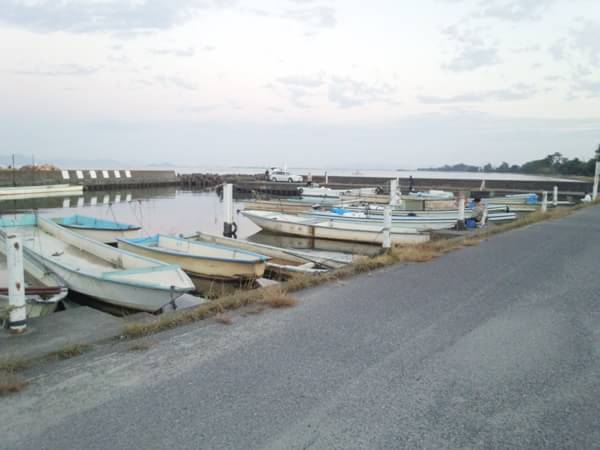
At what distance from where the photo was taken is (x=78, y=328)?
4781 mm

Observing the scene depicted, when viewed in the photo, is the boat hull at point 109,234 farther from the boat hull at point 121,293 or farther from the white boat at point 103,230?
the boat hull at point 121,293

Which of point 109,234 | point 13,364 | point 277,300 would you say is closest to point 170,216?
point 109,234

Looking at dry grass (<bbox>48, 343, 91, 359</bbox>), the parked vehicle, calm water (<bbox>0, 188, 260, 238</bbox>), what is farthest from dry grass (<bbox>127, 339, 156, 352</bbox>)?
the parked vehicle

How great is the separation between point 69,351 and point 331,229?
48.4ft

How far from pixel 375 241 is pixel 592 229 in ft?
23.4

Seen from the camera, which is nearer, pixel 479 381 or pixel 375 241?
pixel 479 381

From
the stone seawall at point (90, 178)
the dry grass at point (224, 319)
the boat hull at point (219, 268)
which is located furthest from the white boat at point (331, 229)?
the stone seawall at point (90, 178)

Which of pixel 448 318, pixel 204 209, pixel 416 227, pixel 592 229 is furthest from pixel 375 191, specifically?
pixel 448 318

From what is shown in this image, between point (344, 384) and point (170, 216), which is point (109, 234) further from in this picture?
point (170, 216)

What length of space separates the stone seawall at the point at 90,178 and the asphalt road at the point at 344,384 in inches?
1702

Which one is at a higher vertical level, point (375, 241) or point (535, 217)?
point (535, 217)

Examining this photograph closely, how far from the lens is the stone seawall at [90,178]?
135 ft

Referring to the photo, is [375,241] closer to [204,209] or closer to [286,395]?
[286,395]

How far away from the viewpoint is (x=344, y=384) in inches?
138
